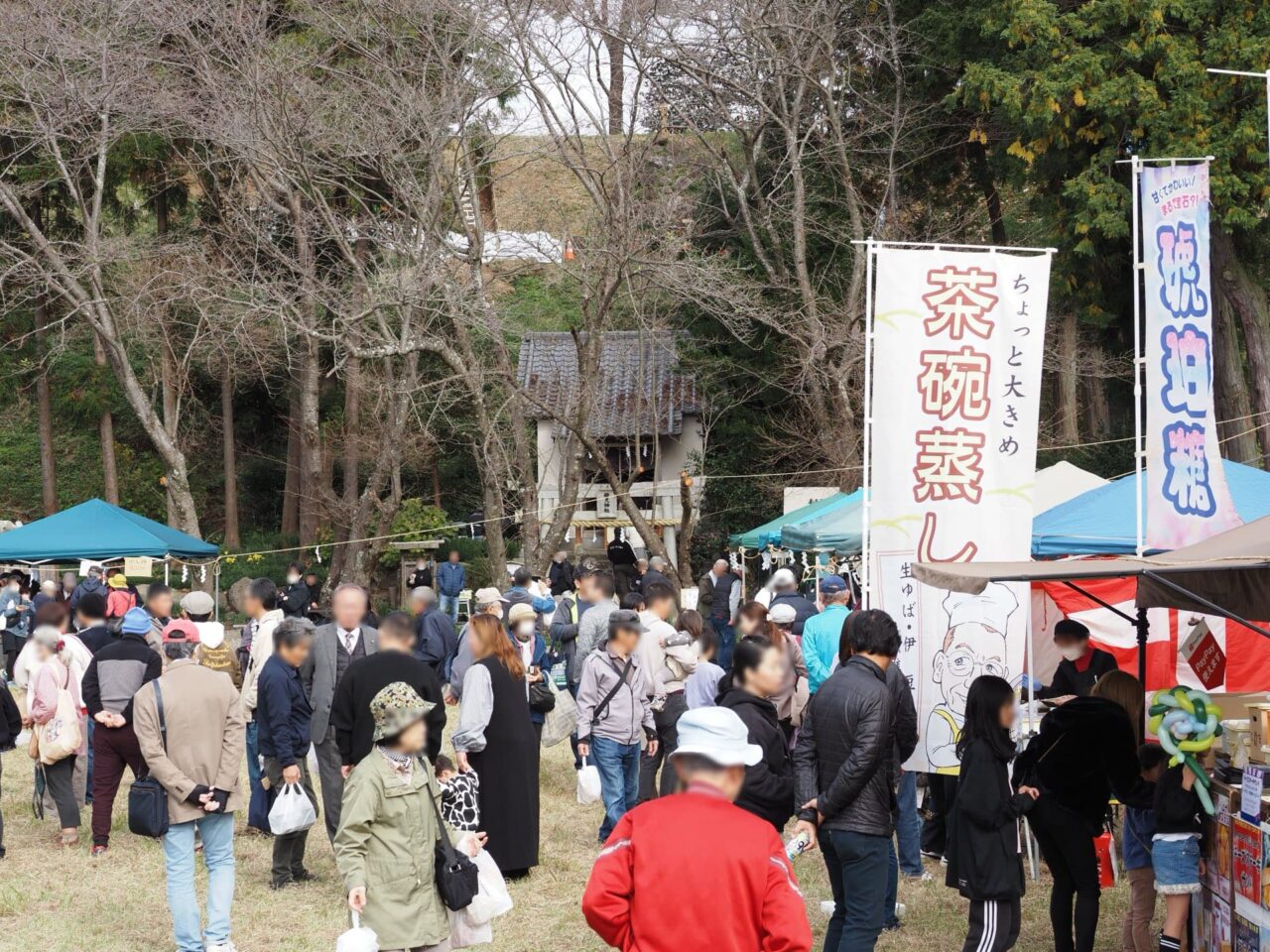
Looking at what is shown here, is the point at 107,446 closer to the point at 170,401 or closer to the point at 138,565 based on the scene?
the point at 170,401

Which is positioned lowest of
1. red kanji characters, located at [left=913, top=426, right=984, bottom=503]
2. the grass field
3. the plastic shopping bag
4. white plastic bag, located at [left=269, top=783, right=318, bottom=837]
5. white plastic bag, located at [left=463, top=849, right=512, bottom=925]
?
the grass field

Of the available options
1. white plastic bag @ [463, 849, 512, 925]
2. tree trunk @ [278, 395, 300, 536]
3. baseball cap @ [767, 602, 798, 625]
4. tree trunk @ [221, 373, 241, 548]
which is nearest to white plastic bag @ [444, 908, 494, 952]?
white plastic bag @ [463, 849, 512, 925]

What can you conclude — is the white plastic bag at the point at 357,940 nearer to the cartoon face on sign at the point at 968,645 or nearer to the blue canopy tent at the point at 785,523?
the cartoon face on sign at the point at 968,645

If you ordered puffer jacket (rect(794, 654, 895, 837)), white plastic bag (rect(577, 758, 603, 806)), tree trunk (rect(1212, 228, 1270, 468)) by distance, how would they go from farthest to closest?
tree trunk (rect(1212, 228, 1270, 468)) → white plastic bag (rect(577, 758, 603, 806)) → puffer jacket (rect(794, 654, 895, 837))

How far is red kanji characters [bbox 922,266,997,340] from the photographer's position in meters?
6.62

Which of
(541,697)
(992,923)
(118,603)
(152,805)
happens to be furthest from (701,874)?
(118,603)

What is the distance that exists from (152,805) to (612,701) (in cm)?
275

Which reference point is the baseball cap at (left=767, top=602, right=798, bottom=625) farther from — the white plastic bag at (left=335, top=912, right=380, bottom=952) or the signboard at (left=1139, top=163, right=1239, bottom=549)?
the white plastic bag at (left=335, top=912, right=380, bottom=952)

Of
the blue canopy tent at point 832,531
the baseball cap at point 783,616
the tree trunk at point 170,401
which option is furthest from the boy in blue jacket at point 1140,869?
the tree trunk at point 170,401

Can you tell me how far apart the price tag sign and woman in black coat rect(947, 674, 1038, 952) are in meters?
0.81

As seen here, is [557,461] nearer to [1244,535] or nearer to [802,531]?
[802,531]

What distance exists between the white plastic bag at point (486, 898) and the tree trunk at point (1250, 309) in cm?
1459

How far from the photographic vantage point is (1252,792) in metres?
4.72

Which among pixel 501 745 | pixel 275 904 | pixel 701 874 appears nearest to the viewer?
pixel 701 874
